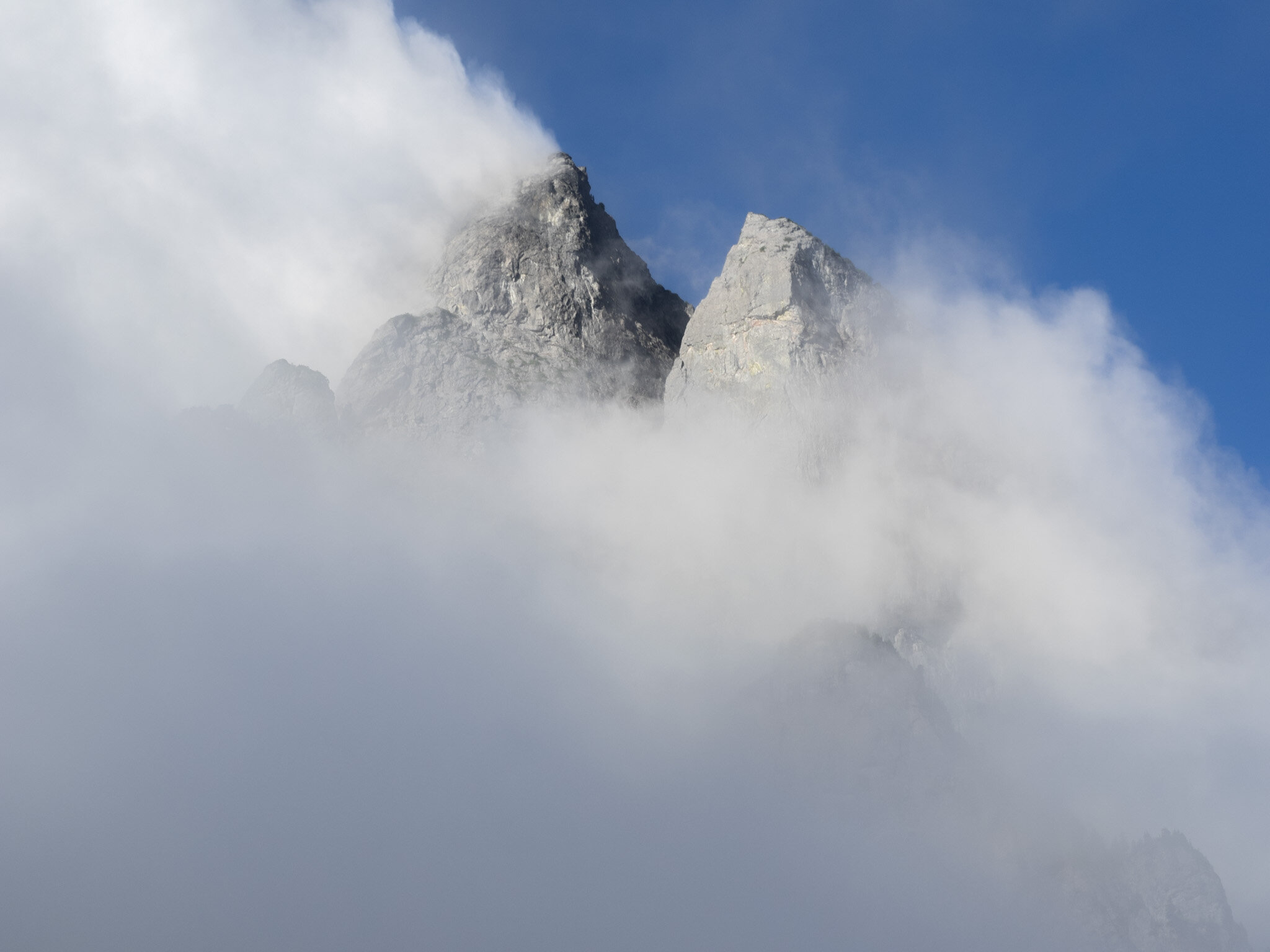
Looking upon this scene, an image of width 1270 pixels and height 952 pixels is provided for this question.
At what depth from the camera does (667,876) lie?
9975 cm

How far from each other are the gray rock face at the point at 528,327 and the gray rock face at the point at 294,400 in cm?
258

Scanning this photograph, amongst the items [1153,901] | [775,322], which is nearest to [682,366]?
[775,322]

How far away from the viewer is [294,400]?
116 m

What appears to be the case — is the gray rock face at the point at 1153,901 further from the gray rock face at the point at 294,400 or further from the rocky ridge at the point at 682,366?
the gray rock face at the point at 294,400

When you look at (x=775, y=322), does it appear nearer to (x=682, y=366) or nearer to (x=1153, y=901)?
(x=682, y=366)

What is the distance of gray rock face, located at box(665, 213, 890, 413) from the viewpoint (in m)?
110

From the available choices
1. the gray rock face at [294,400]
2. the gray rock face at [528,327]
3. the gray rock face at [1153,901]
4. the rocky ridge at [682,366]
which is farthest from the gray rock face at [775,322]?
the gray rock face at [1153,901]

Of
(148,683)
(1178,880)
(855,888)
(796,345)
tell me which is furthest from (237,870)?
(1178,880)

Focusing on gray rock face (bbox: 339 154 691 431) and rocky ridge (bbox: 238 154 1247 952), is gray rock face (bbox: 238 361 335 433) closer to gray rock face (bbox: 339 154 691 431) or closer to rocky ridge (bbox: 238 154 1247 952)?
rocky ridge (bbox: 238 154 1247 952)

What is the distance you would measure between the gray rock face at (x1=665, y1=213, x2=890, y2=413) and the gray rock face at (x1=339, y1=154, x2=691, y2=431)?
1085 cm

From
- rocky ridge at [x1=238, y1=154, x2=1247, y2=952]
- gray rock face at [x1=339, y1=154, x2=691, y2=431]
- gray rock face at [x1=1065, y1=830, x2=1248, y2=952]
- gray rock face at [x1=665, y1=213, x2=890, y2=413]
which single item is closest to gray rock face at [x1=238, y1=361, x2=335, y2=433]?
rocky ridge at [x1=238, y1=154, x2=1247, y2=952]

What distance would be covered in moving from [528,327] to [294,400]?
29141mm

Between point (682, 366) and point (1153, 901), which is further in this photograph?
point (682, 366)

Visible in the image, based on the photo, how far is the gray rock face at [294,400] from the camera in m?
115
